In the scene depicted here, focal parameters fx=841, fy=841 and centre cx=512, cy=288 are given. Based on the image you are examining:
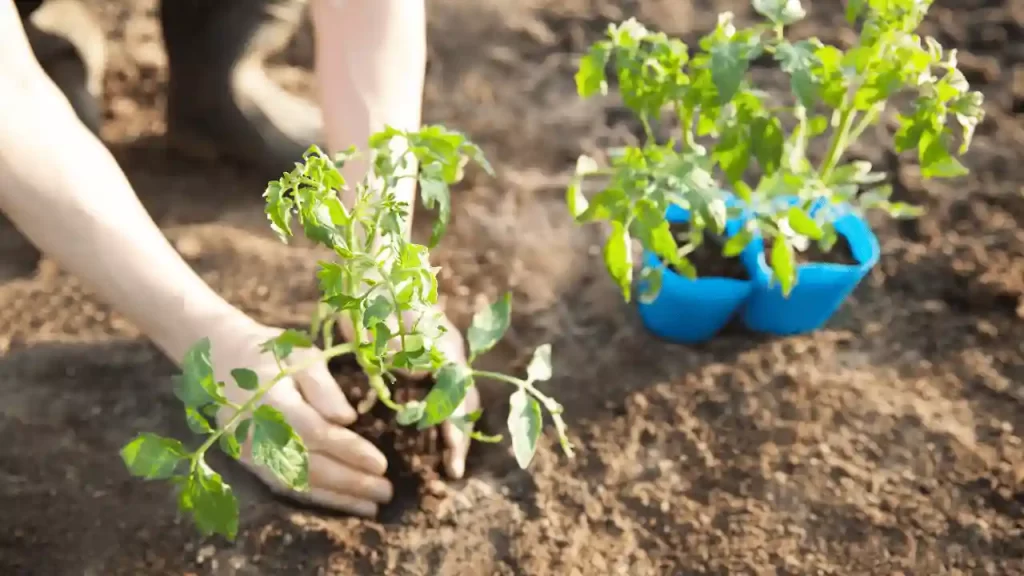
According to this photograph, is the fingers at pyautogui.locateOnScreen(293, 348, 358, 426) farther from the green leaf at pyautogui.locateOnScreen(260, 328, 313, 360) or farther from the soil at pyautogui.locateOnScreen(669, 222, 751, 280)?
the soil at pyautogui.locateOnScreen(669, 222, 751, 280)

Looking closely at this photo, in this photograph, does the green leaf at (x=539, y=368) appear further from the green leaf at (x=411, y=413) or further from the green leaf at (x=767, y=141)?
the green leaf at (x=767, y=141)

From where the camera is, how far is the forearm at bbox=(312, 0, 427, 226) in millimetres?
951

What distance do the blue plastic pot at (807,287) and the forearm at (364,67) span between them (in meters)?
0.44

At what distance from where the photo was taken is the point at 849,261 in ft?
3.58

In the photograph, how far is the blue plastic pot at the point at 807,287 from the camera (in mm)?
1024

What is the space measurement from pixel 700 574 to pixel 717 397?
24cm

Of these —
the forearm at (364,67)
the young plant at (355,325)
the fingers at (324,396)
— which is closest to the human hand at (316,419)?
the fingers at (324,396)

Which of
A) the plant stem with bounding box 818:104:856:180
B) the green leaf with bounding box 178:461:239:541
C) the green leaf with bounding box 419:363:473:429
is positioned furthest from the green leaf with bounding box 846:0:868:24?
the green leaf with bounding box 178:461:239:541

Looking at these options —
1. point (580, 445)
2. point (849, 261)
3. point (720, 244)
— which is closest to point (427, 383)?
point (580, 445)

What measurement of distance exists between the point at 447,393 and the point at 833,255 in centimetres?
61

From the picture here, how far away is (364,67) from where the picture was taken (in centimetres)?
96

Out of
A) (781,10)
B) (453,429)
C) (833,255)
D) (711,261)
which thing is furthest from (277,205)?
(833,255)

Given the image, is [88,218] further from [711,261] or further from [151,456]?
[711,261]

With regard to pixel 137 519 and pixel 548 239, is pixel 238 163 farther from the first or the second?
pixel 137 519
